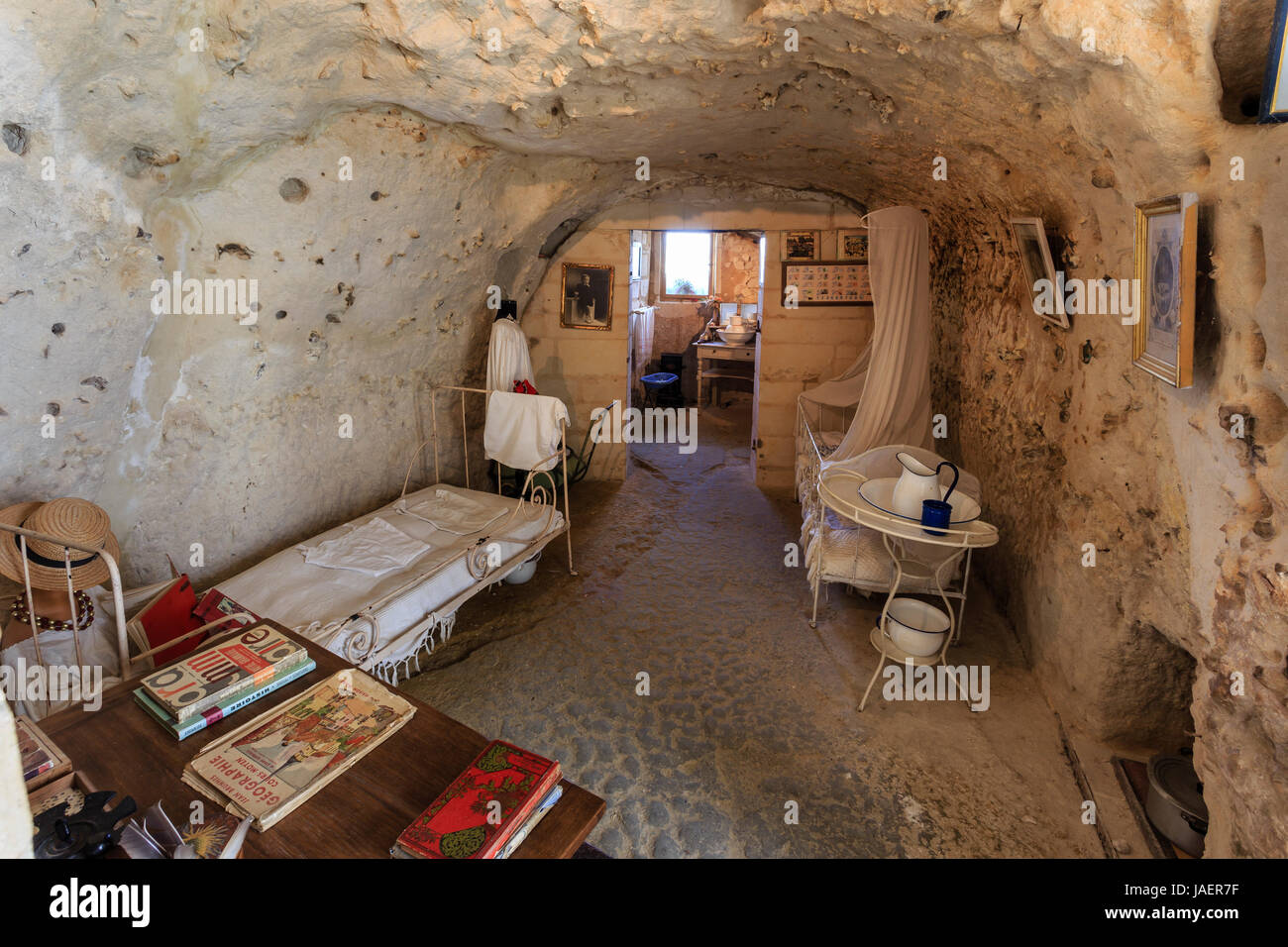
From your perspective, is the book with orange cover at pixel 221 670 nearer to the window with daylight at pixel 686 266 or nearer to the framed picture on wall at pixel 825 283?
the framed picture on wall at pixel 825 283

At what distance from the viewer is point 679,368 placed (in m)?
10.0

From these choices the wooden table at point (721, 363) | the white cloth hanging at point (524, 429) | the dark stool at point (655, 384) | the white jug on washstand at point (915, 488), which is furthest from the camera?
the wooden table at point (721, 363)

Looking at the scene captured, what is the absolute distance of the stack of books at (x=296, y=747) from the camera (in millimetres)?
1497

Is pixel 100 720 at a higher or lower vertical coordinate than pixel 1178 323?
lower

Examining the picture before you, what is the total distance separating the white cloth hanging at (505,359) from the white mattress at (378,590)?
4.13 feet

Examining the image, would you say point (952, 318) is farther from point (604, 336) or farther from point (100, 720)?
point (100, 720)

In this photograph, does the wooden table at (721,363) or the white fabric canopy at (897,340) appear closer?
the white fabric canopy at (897,340)

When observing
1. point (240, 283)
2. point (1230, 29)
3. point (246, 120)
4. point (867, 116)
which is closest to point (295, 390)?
point (240, 283)

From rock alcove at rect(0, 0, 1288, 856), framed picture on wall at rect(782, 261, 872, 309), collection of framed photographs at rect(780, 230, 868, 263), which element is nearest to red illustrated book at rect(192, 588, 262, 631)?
rock alcove at rect(0, 0, 1288, 856)

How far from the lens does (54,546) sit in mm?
2402

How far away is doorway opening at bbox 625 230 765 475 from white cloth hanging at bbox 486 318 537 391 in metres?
3.19

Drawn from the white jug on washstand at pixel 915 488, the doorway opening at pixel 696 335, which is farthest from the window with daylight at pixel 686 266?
the white jug on washstand at pixel 915 488

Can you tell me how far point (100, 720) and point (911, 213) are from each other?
4387mm

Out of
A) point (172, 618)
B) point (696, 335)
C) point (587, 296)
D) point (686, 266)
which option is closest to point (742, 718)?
point (172, 618)
